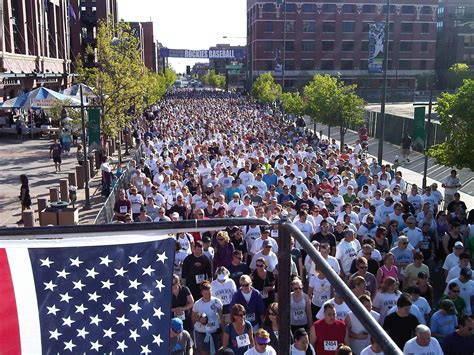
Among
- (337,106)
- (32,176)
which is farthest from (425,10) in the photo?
(32,176)

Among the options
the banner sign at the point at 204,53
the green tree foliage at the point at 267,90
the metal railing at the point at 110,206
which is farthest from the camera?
the banner sign at the point at 204,53

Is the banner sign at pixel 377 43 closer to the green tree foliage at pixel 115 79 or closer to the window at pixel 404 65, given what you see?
the green tree foliage at pixel 115 79

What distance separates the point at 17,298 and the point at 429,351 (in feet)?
16.4

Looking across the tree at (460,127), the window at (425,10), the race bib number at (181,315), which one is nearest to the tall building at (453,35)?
the window at (425,10)

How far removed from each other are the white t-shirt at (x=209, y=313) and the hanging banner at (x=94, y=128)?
14.1 metres

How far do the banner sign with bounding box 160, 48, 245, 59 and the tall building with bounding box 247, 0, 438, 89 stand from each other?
59.5 ft

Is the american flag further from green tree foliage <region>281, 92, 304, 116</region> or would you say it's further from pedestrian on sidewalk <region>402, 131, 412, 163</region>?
green tree foliage <region>281, 92, 304, 116</region>

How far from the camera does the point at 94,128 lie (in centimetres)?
2067

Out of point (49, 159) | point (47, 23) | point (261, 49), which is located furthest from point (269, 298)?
point (261, 49)

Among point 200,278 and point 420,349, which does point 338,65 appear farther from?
point 420,349

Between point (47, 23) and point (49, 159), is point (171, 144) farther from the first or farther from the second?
point (47, 23)

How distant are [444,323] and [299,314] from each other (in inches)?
76.5

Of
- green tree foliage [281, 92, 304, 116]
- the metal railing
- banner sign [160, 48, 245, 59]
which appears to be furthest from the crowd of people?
banner sign [160, 48, 245, 59]

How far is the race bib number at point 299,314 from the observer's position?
770cm
